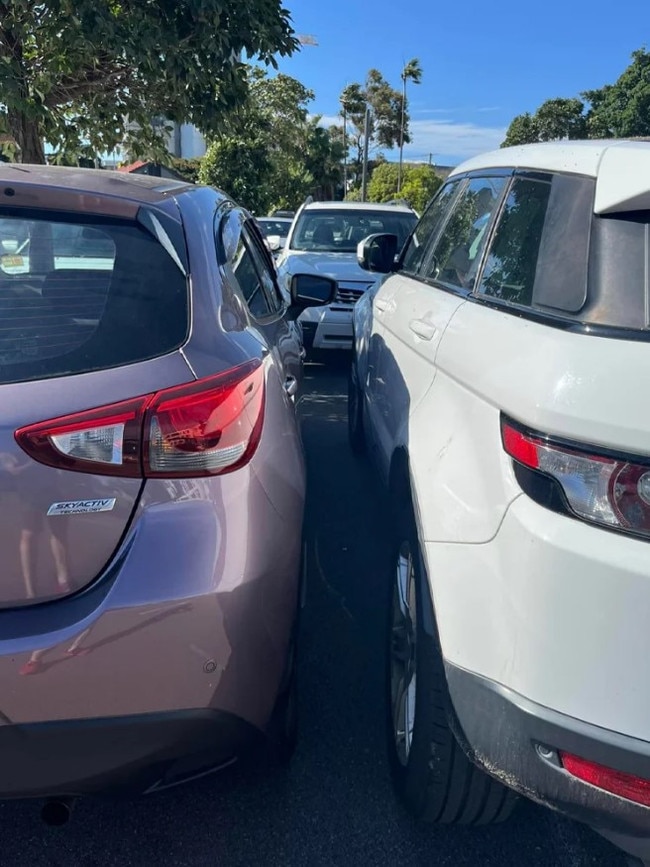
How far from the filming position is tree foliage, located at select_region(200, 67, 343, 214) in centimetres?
2452

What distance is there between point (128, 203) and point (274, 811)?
1811 mm

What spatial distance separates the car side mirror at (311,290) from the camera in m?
4.20

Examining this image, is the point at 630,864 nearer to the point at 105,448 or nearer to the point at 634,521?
the point at 634,521

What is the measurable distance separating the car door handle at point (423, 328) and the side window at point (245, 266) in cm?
58

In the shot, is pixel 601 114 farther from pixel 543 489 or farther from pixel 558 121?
pixel 543 489

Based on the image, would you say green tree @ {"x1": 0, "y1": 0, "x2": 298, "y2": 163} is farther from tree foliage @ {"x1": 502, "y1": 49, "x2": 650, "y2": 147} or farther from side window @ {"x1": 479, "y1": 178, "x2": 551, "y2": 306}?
tree foliage @ {"x1": 502, "y1": 49, "x2": 650, "y2": 147}

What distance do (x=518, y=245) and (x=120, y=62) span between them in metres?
4.49

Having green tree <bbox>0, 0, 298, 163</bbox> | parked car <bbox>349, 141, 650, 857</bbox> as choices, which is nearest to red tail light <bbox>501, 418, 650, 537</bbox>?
parked car <bbox>349, 141, 650, 857</bbox>

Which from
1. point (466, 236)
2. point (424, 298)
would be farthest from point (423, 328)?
point (466, 236)

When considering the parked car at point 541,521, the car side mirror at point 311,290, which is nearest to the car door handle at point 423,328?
the parked car at point 541,521

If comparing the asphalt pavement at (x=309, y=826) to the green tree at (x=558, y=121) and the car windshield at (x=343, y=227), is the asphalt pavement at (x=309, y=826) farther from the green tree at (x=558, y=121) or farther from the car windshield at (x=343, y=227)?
the green tree at (x=558, y=121)

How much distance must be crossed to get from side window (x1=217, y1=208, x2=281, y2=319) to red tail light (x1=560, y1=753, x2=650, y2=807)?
5.21 feet

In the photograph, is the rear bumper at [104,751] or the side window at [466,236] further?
the side window at [466,236]

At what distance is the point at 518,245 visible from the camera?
2.24 m
